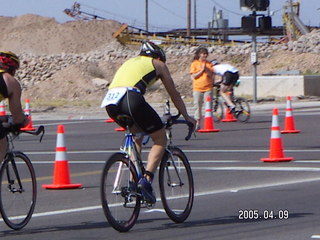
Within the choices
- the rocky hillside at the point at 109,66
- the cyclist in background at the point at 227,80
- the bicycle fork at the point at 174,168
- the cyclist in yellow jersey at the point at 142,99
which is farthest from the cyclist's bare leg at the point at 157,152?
the rocky hillside at the point at 109,66

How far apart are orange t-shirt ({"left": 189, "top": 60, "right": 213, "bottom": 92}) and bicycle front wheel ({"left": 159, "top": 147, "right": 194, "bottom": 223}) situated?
1296 centimetres

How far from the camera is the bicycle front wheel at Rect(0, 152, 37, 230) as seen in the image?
31.3ft

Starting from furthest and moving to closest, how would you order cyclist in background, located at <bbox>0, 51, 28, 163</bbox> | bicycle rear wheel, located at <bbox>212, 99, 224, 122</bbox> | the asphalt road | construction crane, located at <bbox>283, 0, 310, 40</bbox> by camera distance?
construction crane, located at <bbox>283, 0, 310, 40</bbox> < bicycle rear wheel, located at <bbox>212, 99, 224, 122</bbox> < cyclist in background, located at <bbox>0, 51, 28, 163</bbox> < the asphalt road

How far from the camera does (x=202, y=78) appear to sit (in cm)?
2308

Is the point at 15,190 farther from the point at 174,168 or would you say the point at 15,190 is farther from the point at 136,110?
the point at 174,168

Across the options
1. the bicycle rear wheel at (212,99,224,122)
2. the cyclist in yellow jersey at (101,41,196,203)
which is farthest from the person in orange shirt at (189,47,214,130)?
the cyclist in yellow jersey at (101,41,196,203)

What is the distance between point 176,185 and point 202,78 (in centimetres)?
1318

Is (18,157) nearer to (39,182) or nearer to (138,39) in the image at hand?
(39,182)

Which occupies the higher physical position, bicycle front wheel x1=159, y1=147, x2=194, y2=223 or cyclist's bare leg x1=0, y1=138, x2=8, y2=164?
cyclist's bare leg x1=0, y1=138, x2=8, y2=164

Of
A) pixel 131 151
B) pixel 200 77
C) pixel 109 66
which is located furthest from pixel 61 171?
pixel 109 66

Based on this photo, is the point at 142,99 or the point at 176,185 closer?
the point at 142,99

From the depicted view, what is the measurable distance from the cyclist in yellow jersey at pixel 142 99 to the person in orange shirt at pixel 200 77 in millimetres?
13129

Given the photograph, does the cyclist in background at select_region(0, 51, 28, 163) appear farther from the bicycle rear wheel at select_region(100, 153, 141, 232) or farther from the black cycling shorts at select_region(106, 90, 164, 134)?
the bicycle rear wheel at select_region(100, 153, 141, 232)

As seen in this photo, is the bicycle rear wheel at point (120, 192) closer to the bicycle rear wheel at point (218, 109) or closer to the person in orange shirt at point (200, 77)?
the person in orange shirt at point (200, 77)
